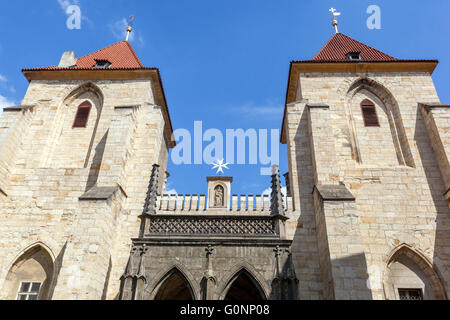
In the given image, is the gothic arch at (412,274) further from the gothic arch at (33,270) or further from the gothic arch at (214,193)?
the gothic arch at (33,270)

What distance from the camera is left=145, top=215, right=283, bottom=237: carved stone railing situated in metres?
9.61

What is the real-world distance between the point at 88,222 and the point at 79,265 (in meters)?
1.18

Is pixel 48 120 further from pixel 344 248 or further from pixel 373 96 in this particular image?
pixel 373 96

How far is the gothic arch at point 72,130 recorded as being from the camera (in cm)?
1261

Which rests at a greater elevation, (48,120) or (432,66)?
(432,66)

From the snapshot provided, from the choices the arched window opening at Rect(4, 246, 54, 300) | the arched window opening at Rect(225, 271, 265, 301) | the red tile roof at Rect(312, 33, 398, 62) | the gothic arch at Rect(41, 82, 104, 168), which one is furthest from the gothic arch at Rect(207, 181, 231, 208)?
the red tile roof at Rect(312, 33, 398, 62)

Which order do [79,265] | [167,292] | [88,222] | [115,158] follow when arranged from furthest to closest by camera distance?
[115,158] < [167,292] < [88,222] < [79,265]

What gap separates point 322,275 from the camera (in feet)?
31.1

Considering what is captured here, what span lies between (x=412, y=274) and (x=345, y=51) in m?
10.1

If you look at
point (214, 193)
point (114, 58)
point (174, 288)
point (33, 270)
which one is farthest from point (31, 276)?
point (114, 58)

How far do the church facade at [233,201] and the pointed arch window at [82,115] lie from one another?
5cm

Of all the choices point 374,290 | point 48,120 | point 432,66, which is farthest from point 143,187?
point 432,66

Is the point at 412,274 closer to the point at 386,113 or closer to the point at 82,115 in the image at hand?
the point at 386,113

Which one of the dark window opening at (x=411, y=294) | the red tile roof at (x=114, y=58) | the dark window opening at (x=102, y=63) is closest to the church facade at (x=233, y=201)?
the dark window opening at (x=411, y=294)
